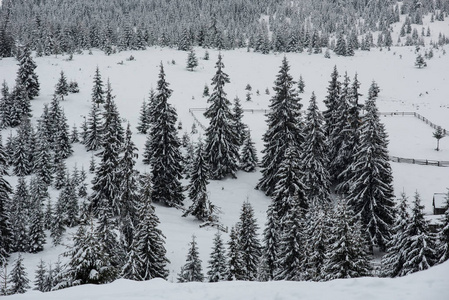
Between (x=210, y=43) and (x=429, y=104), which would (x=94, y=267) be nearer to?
(x=429, y=104)

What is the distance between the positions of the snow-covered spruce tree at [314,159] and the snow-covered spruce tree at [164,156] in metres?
12.5

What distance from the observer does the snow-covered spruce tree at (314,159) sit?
3659 centimetres

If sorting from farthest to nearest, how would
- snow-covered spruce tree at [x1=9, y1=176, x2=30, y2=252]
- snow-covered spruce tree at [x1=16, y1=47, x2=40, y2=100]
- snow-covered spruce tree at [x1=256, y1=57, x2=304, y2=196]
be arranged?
snow-covered spruce tree at [x1=16, y1=47, x2=40, y2=100] < snow-covered spruce tree at [x1=256, y1=57, x2=304, y2=196] < snow-covered spruce tree at [x1=9, y1=176, x2=30, y2=252]

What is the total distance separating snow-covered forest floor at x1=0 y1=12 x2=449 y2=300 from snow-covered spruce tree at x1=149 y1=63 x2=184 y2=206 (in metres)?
1.70

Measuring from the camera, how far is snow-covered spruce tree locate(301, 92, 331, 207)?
1441 inches

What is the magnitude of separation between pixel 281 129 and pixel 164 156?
39.9 ft

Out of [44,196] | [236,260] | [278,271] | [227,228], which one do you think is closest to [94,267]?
[236,260]

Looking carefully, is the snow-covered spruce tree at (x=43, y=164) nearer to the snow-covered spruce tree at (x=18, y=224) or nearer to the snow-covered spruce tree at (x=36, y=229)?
the snow-covered spruce tree at (x=18, y=224)

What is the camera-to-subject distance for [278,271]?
2391cm

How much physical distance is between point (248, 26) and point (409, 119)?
111 metres

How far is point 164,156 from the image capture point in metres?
38.7

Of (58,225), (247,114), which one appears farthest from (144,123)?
(58,225)

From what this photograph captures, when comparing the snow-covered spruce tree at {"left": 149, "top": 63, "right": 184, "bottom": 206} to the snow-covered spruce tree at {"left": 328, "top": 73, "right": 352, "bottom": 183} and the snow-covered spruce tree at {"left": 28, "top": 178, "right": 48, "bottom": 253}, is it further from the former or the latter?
the snow-covered spruce tree at {"left": 328, "top": 73, "right": 352, "bottom": 183}

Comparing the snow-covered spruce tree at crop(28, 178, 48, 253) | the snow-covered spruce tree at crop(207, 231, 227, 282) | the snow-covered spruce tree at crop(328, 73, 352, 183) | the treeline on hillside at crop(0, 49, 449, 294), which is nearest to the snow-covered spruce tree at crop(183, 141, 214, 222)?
the treeline on hillside at crop(0, 49, 449, 294)
